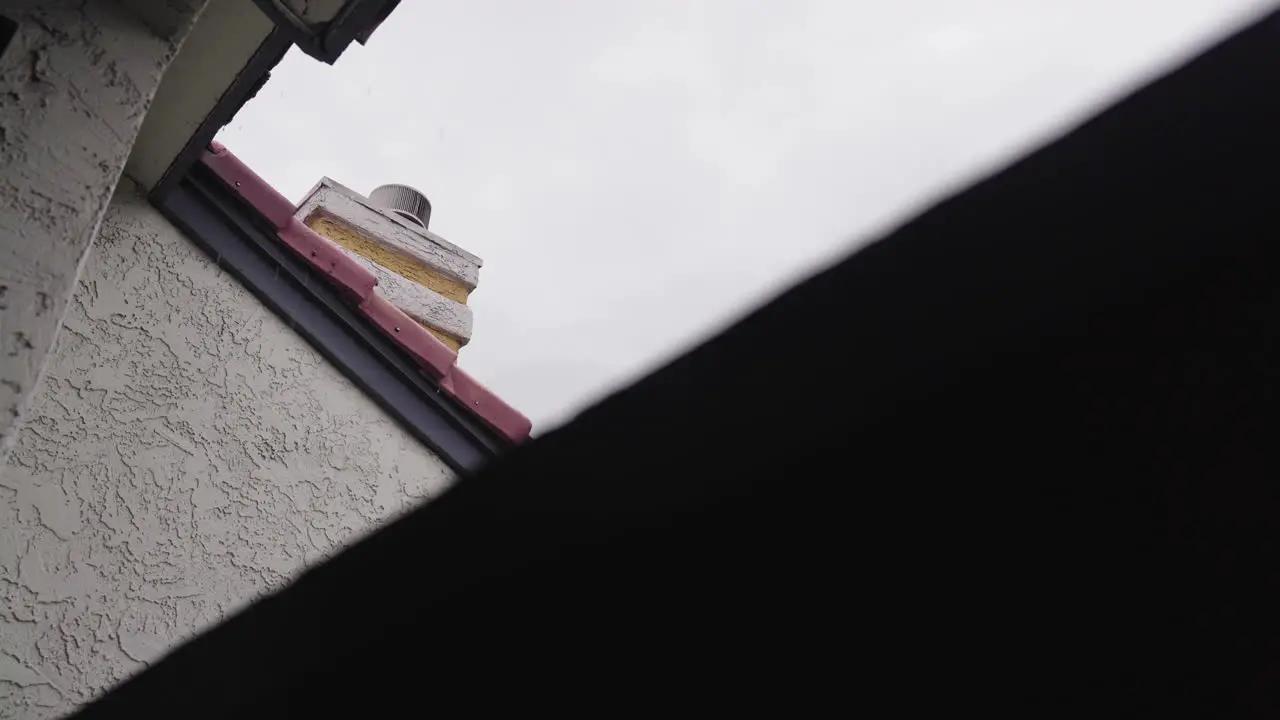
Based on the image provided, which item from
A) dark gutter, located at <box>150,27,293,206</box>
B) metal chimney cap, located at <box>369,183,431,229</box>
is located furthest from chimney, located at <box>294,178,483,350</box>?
dark gutter, located at <box>150,27,293,206</box>

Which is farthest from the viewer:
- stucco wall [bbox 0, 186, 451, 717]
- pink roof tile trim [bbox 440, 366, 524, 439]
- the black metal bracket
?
pink roof tile trim [bbox 440, 366, 524, 439]

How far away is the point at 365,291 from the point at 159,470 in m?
1.02

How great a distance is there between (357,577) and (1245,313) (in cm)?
101

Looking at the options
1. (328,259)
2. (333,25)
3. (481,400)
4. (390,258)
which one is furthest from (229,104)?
(390,258)

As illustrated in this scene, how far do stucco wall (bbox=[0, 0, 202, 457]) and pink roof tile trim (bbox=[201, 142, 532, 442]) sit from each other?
141 centimetres

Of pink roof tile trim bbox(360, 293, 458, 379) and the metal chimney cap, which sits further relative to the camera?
the metal chimney cap

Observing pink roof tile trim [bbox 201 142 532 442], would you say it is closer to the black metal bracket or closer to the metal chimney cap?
the black metal bracket

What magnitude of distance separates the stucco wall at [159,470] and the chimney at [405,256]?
98.0 inches

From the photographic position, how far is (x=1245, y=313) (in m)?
0.49

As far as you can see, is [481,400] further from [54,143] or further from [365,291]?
[54,143]

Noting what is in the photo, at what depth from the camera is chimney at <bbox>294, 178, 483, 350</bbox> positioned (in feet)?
18.0

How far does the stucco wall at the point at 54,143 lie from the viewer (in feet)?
4.47

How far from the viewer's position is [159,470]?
8.64 feet

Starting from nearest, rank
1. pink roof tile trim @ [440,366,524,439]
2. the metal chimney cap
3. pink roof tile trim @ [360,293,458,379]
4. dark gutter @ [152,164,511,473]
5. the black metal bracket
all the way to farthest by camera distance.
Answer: the black metal bracket, dark gutter @ [152,164,511,473], pink roof tile trim @ [360,293,458,379], pink roof tile trim @ [440,366,524,439], the metal chimney cap
